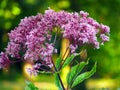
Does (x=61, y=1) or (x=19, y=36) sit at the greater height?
(x=61, y=1)

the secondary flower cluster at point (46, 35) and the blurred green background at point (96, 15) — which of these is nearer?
the secondary flower cluster at point (46, 35)

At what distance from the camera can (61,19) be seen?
190 inches

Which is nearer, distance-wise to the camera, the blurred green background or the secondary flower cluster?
the secondary flower cluster

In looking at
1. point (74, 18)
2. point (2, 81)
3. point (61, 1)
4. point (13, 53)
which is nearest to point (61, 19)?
point (74, 18)

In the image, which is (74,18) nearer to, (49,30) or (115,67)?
(49,30)

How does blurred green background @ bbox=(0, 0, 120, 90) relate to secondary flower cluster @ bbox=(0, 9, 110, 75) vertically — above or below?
above

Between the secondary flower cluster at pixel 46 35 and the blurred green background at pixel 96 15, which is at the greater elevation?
the blurred green background at pixel 96 15

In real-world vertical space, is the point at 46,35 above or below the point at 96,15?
below

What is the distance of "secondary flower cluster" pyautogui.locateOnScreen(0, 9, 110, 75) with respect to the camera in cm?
471

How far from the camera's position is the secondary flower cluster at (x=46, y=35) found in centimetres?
471

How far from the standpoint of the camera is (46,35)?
189 inches

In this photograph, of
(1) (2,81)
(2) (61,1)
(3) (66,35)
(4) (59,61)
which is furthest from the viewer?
(1) (2,81)

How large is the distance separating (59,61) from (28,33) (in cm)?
39

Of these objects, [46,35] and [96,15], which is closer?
[46,35]
